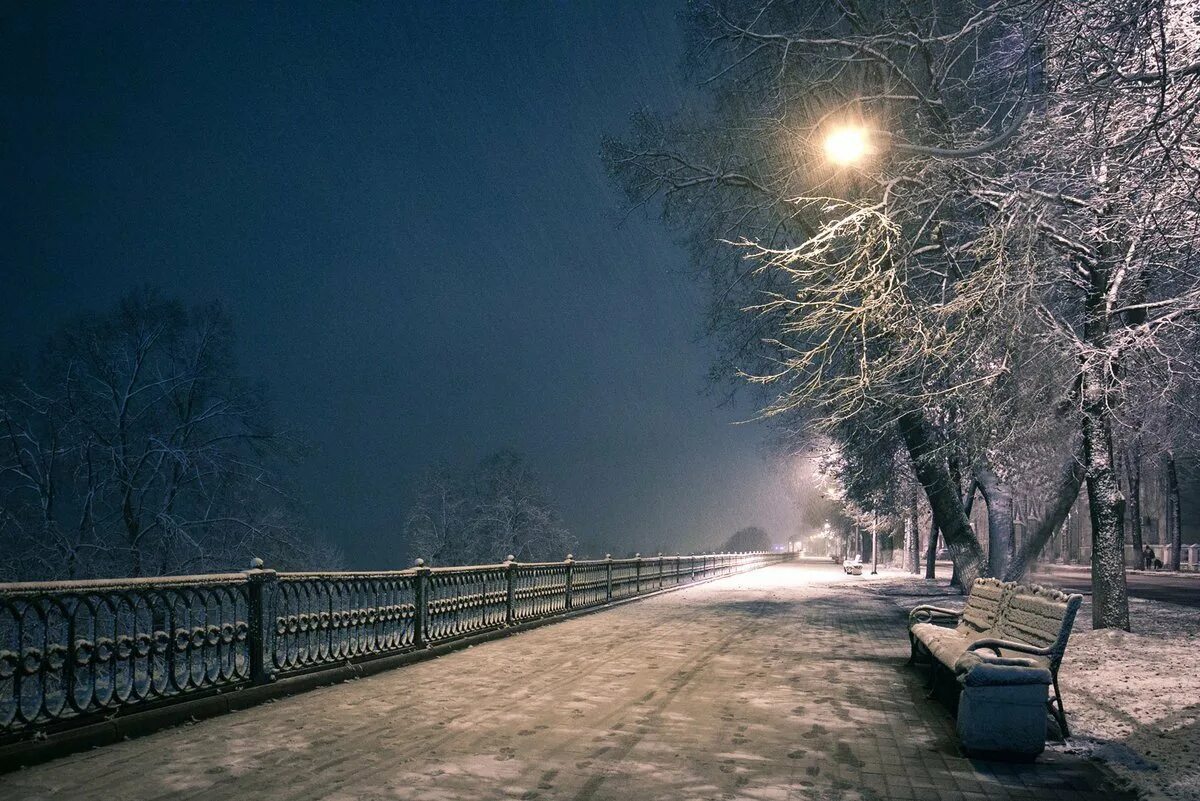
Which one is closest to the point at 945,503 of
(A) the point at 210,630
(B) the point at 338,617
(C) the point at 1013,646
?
(C) the point at 1013,646

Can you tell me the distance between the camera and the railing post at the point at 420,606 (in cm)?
1248

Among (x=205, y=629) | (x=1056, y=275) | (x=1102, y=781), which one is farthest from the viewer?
(x=1056, y=275)

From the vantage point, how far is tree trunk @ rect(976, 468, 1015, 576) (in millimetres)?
24031

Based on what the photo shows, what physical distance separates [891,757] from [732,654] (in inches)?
240

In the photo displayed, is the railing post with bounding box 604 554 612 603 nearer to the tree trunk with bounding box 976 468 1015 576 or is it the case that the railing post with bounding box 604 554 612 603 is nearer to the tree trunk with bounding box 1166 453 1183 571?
the tree trunk with bounding box 976 468 1015 576

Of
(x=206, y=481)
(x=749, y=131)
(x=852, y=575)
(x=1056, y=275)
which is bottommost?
(x=852, y=575)

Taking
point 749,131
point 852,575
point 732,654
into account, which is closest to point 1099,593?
point 732,654

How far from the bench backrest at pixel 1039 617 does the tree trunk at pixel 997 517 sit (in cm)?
1568

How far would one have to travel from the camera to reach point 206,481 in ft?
93.8

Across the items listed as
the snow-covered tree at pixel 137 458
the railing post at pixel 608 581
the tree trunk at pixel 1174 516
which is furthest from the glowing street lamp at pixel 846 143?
the tree trunk at pixel 1174 516

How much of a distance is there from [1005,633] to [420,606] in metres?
7.70

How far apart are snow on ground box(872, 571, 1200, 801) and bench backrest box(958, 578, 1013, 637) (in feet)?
3.39

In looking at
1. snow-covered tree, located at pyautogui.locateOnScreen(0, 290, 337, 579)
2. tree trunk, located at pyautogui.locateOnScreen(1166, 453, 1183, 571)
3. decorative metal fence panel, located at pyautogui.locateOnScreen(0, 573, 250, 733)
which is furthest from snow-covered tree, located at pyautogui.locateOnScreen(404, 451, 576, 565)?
decorative metal fence panel, located at pyautogui.locateOnScreen(0, 573, 250, 733)

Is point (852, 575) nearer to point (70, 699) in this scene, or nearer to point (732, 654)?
point (732, 654)
